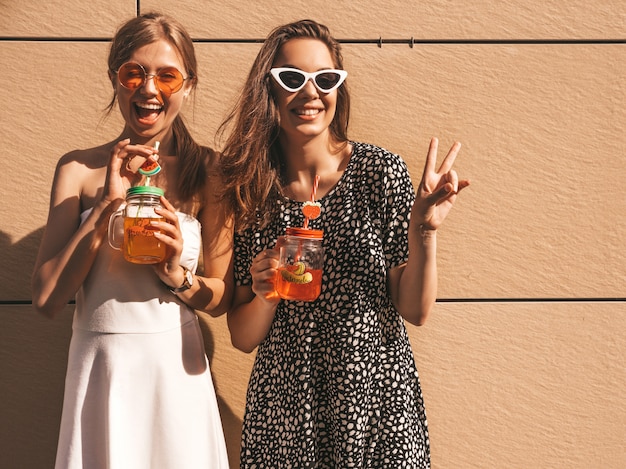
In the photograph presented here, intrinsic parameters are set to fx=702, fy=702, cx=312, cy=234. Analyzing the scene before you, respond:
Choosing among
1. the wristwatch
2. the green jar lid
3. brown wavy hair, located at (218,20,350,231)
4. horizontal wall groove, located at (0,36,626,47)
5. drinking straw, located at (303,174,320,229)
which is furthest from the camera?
Result: horizontal wall groove, located at (0,36,626,47)

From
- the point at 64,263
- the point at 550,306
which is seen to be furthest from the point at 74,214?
the point at 550,306

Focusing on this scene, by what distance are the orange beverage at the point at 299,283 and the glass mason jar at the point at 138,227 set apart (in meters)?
0.36

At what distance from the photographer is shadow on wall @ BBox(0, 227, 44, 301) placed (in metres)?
2.96

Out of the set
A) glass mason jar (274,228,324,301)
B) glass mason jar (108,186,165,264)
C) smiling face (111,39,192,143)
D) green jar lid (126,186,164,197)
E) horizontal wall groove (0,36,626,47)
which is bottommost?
glass mason jar (274,228,324,301)

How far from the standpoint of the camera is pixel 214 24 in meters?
2.94

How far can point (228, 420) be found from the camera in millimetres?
2984

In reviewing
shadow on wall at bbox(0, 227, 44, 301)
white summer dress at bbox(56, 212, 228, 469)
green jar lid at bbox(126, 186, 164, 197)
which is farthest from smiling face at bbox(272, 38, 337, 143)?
shadow on wall at bbox(0, 227, 44, 301)

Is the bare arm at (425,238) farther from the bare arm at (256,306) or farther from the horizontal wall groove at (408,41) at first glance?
the horizontal wall groove at (408,41)

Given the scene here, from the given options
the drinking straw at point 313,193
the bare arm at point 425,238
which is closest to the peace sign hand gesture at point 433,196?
the bare arm at point 425,238

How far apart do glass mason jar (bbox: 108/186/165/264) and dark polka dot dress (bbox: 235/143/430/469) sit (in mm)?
421

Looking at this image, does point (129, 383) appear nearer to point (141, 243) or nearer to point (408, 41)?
point (141, 243)

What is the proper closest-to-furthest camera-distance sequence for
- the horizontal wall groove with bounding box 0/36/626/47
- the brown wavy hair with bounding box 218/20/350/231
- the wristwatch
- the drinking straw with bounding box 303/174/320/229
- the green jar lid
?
the green jar lid, the drinking straw with bounding box 303/174/320/229, the wristwatch, the brown wavy hair with bounding box 218/20/350/231, the horizontal wall groove with bounding box 0/36/626/47

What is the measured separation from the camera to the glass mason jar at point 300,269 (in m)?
2.03

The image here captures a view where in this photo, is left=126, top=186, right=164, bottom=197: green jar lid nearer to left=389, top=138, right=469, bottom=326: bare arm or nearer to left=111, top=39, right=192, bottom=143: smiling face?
left=111, top=39, right=192, bottom=143: smiling face
